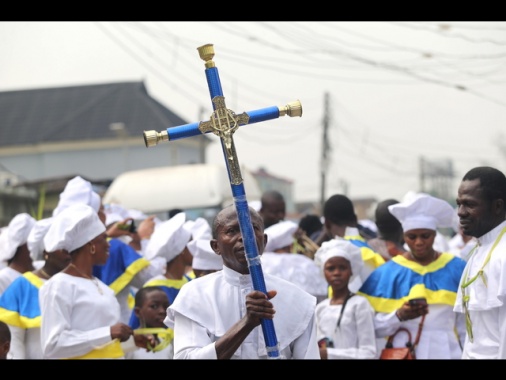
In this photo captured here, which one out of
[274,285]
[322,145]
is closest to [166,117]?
[322,145]

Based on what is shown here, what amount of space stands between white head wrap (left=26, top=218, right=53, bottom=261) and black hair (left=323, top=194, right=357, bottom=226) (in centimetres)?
241

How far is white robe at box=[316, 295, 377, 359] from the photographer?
7.18 meters

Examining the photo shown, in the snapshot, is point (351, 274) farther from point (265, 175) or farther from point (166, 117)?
point (166, 117)

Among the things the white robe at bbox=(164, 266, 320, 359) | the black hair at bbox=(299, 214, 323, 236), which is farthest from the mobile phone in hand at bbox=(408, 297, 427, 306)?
the black hair at bbox=(299, 214, 323, 236)

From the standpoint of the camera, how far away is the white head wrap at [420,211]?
7.23 meters

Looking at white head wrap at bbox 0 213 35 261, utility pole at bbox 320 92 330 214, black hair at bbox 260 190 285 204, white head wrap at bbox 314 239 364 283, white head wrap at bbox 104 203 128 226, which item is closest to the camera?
white head wrap at bbox 314 239 364 283

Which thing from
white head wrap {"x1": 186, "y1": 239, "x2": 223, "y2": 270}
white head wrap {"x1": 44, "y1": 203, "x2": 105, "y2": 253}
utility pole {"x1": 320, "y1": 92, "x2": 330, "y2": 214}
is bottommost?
utility pole {"x1": 320, "y1": 92, "x2": 330, "y2": 214}

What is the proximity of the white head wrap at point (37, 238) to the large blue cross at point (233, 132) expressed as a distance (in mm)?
3993

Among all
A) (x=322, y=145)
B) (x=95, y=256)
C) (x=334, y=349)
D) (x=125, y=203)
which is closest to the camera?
(x=95, y=256)

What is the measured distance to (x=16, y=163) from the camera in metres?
63.9

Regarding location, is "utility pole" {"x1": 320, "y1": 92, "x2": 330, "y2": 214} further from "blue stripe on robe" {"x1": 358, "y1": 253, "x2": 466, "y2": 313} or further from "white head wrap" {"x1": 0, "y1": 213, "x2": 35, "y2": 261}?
"blue stripe on robe" {"x1": 358, "y1": 253, "x2": 466, "y2": 313}

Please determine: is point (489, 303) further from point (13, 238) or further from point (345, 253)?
point (13, 238)

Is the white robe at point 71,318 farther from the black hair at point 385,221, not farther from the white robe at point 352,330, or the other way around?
the black hair at point 385,221

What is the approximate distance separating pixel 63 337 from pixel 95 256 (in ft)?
2.00
